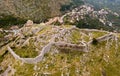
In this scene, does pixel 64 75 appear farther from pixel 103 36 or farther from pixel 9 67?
pixel 103 36

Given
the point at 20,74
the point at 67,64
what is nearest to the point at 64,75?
the point at 67,64

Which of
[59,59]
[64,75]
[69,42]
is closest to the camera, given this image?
[64,75]

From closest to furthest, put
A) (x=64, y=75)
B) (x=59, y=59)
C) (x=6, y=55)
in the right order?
(x=64, y=75) < (x=59, y=59) < (x=6, y=55)

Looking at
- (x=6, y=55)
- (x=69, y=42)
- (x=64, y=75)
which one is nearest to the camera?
(x=64, y=75)

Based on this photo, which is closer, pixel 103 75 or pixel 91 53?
pixel 103 75

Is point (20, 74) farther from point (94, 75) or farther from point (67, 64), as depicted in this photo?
point (94, 75)

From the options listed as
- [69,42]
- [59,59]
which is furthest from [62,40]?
[59,59]

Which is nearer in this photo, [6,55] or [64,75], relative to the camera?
[64,75]
